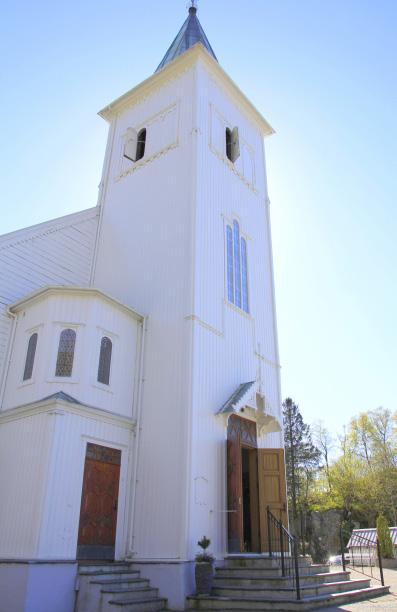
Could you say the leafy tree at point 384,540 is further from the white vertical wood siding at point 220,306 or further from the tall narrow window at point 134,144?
the tall narrow window at point 134,144

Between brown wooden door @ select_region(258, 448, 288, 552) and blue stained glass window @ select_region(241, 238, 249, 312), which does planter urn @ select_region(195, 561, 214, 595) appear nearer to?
brown wooden door @ select_region(258, 448, 288, 552)

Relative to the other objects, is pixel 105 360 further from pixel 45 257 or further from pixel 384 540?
pixel 384 540

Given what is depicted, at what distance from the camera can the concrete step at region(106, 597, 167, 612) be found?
9.19m

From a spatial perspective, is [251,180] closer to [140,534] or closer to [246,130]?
[246,130]

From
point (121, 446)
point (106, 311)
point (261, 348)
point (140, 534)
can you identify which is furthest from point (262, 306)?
point (140, 534)

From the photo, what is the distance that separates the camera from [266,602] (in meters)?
8.94

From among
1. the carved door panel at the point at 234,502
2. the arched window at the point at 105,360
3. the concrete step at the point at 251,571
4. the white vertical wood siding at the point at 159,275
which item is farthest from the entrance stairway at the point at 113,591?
the arched window at the point at 105,360

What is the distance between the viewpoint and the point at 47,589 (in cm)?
948

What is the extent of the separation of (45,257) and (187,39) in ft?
42.5

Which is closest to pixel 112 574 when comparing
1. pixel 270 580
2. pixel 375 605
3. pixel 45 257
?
pixel 270 580

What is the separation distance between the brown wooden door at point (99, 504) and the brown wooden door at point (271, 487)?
12.6 ft

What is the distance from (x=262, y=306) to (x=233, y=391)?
4167mm

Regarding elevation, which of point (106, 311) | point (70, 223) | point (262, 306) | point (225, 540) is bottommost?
point (225, 540)

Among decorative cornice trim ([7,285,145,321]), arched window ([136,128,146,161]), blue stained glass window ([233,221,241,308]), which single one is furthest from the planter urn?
arched window ([136,128,146,161])
